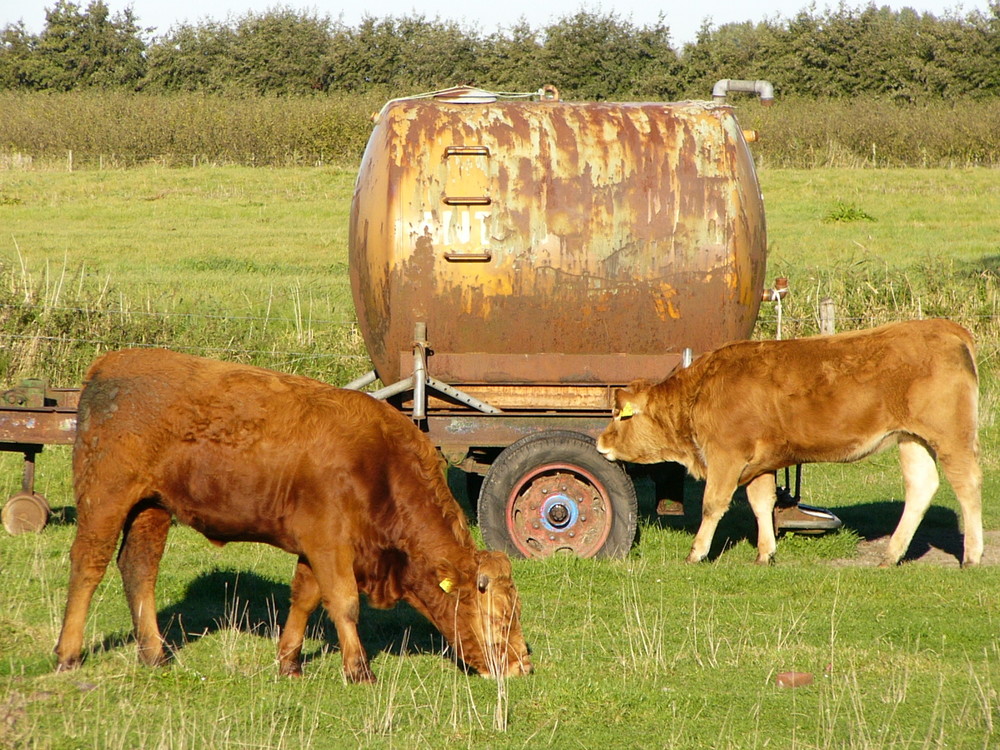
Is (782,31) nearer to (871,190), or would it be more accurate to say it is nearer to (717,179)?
(871,190)

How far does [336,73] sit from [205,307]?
35780 millimetres

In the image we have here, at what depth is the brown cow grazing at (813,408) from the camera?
7.93m

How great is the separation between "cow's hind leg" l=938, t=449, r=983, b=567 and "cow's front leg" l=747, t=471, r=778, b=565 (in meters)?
1.15

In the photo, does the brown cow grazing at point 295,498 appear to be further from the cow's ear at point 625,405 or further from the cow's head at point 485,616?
the cow's ear at point 625,405

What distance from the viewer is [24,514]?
8258 millimetres

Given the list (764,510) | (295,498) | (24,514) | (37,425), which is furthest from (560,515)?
(24,514)

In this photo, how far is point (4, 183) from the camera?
85.8 ft

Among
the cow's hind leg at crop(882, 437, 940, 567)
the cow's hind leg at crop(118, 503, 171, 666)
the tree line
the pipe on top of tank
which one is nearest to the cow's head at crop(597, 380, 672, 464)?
the cow's hind leg at crop(882, 437, 940, 567)

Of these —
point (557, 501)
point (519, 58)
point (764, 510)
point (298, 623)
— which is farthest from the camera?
point (519, 58)

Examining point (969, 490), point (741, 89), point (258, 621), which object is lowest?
point (258, 621)

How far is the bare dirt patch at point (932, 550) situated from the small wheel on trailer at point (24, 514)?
5456mm

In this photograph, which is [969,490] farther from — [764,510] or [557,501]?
[557,501]

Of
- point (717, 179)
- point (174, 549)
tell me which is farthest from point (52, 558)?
point (717, 179)

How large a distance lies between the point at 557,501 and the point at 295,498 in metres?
2.84
